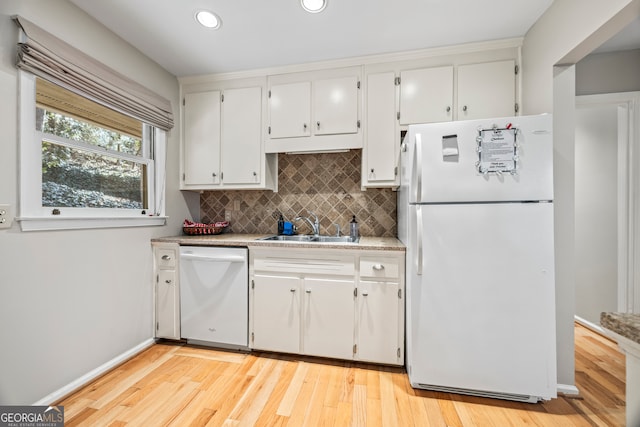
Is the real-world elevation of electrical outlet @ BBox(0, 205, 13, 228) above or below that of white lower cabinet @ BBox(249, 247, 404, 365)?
above

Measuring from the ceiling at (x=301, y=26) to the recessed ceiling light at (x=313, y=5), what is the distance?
39mm

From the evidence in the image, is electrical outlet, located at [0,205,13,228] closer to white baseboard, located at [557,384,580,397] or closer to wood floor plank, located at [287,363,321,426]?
wood floor plank, located at [287,363,321,426]

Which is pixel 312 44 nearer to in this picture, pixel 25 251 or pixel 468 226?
pixel 468 226

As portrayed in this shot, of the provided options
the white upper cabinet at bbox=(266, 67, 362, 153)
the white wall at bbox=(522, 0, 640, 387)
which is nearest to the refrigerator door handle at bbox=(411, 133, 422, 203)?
the white upper cabinet at bbox=(266, 67, 362, 153)

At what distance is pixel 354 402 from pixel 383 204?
62.6 inches

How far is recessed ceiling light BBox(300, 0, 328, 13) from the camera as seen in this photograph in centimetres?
168

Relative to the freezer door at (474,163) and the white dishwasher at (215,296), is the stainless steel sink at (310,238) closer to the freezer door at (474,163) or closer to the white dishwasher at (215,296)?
the white dishwasher at (215,296)

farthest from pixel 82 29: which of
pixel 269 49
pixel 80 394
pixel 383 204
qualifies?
pixel 383 204

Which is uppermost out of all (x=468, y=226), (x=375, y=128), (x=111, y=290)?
(x=375, y=128)

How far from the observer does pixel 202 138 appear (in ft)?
8.54

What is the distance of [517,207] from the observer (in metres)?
1.57

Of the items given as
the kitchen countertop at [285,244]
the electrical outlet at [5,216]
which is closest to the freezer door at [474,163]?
the kitchen countertop at [285,244]

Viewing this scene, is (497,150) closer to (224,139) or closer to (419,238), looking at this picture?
(419,238)

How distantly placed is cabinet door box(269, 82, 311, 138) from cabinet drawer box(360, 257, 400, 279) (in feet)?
3.96
